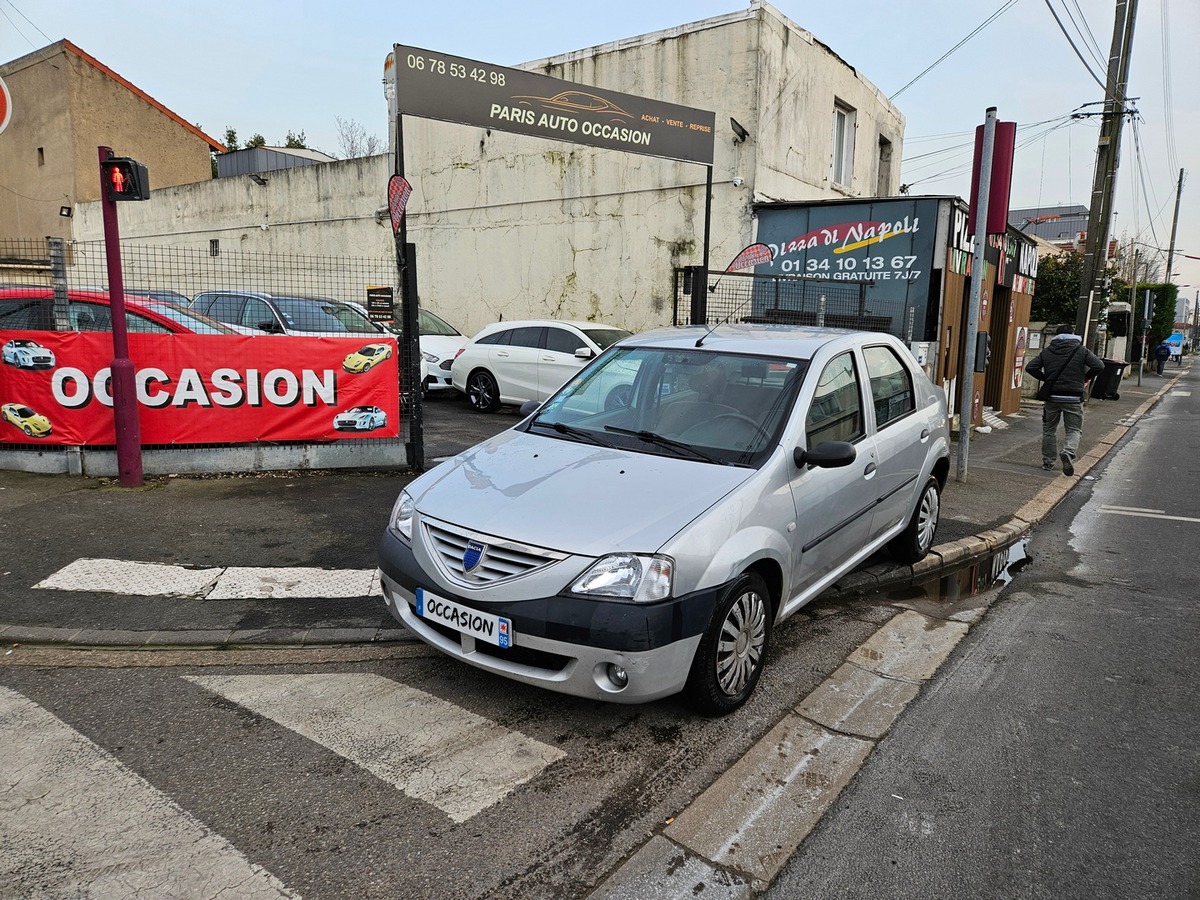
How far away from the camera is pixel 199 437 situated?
24.9 feet

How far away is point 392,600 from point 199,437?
4651 millimetres

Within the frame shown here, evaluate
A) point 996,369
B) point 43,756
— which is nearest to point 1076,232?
point 996,369

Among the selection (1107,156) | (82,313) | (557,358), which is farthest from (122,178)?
(1107,156)

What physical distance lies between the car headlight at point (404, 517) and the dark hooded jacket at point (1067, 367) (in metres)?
8.73

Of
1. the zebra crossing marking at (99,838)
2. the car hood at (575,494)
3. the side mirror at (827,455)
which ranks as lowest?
the zebra crossing marking at (99,838)

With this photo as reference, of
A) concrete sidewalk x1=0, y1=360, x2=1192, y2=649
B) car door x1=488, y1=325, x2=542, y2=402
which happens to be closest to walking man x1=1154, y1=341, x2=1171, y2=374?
concrete sidewalk x1=0, y1=360, x2=1192, y2=649

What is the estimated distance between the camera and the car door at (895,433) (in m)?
5.03

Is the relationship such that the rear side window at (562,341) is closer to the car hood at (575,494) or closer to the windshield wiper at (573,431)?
the windshield wiper at (573,431)

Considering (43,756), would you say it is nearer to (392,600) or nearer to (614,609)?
(392,600)

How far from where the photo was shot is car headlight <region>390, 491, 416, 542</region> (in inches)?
153

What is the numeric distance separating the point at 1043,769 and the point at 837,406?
2.04 meters

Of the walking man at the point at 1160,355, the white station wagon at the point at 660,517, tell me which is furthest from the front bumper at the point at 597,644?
the walking man at the point at 1160,355

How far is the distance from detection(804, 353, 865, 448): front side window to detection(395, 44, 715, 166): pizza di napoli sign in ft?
18.5

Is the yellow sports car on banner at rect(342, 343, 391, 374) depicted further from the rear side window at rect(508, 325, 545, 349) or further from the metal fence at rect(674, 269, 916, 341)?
the metal fence at rect(674, 269, 916, 341)
